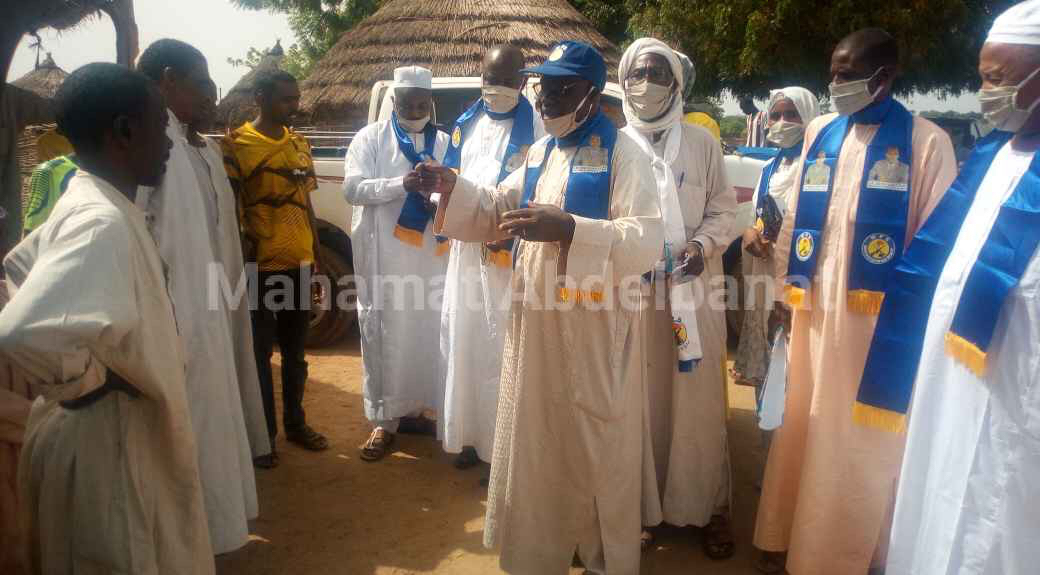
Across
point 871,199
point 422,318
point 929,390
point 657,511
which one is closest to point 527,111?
point 422,318

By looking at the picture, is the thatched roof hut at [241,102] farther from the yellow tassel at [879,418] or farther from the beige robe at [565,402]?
the yellow tassel at [879,418]

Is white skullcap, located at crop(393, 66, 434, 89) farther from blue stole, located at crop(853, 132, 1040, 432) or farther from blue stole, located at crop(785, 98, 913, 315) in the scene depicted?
blue stole, located at crop(853, 132, 1040, 432)

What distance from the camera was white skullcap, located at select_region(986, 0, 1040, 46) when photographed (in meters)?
1.97

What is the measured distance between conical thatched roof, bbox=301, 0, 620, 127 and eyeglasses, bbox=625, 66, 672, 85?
23.4 ft

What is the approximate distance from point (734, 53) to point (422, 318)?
10.4 meters

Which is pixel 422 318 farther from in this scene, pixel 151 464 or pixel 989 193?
pixel 989 193

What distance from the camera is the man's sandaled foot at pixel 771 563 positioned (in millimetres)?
3062

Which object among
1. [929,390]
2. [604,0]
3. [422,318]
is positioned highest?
[604,0]

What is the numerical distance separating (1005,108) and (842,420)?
127 cm

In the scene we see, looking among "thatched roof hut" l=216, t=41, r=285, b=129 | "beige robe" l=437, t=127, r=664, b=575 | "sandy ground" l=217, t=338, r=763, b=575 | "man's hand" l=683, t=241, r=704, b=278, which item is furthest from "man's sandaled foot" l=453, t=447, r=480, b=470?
"thatched roof hut" l=216, t=41, r=285, b=129

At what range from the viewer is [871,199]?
2.67 m

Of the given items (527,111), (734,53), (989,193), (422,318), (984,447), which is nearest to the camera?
(984,447)

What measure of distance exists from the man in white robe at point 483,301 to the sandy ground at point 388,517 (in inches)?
14.7

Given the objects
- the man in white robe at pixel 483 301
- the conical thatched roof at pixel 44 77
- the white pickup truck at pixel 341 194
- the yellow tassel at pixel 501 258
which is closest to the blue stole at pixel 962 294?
the yellow tassel at pixel 501 258
